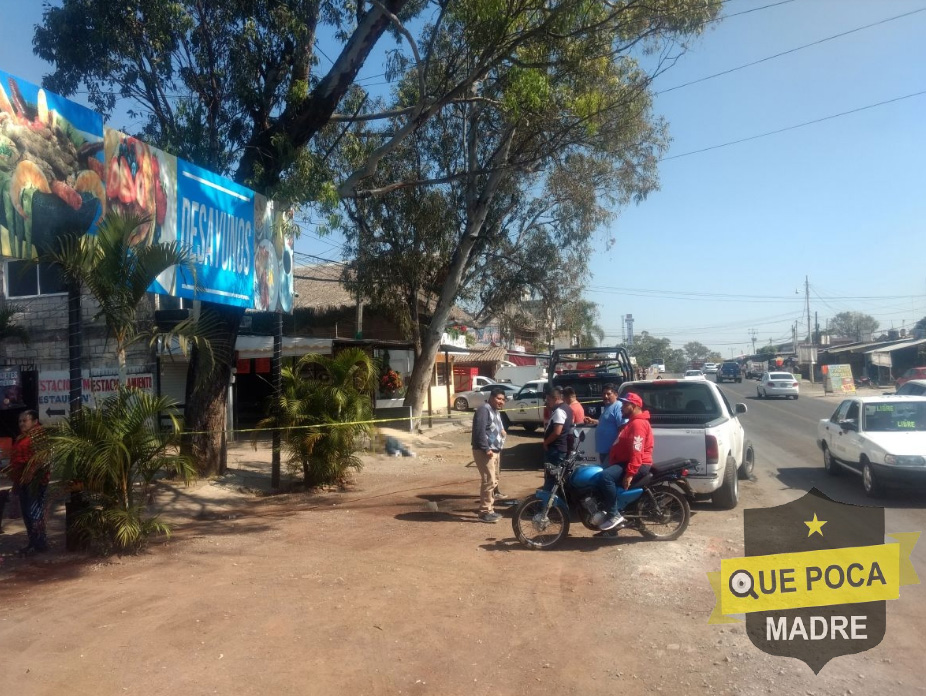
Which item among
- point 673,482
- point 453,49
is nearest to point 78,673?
point 673,482

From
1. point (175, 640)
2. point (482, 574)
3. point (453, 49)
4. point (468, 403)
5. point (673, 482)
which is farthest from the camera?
point (468, 403)

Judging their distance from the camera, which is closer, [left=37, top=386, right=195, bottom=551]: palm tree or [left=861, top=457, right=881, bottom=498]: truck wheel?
[left=37, top=386, right=195, bottom=551]: palm tree

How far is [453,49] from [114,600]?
1292cm

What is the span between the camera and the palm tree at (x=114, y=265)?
25.8ft

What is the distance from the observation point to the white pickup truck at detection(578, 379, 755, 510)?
9.24 meters

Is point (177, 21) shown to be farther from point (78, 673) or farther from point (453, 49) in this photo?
point (78, 673)

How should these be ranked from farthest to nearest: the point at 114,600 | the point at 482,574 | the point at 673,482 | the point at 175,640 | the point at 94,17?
the point at 94,17, the point at 673,482, the point at 482,574, the point at 114,600, the point at 175,640

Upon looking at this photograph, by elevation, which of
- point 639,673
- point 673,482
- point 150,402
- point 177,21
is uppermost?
point 177,21

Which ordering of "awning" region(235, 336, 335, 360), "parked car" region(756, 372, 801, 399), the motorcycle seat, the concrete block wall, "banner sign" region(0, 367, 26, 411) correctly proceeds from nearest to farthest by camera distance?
1. the motorcycle seat
2. "banner sign" region(0, 367, 26, 411)
3. the concrete block wall
4. "awning" region(235, 336, 335, 360)
5. "parked car" region(756, 372, 801, 399)

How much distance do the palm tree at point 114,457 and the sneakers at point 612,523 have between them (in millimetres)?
4691

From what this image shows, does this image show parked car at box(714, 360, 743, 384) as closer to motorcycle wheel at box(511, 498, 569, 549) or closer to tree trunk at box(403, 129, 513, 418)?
tree trunk at box(403, 129, 513, 418)

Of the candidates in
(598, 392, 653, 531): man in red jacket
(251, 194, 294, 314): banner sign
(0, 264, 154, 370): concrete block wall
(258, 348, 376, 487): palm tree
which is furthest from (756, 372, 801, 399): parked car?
(598, 392, 653, 531): man in red jacket

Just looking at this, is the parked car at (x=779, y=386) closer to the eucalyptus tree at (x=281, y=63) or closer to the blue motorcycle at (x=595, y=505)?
the eucalyptus tree at (x=281, y=63)

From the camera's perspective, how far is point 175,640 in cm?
546
